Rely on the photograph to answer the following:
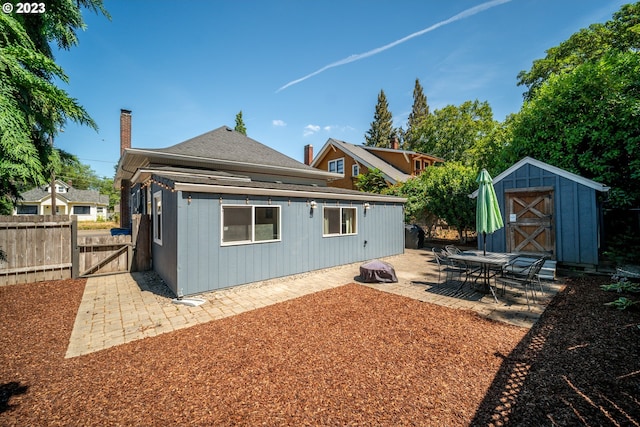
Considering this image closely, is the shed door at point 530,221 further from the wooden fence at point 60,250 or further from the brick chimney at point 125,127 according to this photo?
the brick chimney at point 125,127

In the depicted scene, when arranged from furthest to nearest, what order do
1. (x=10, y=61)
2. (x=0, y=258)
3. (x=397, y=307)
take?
(x=0, y=258), (x=397, y=307), (x=10, y=61)

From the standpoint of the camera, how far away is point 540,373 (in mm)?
3035

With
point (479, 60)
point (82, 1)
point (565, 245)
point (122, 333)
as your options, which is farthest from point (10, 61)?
point (479, 60)

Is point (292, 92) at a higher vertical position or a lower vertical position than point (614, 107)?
higher

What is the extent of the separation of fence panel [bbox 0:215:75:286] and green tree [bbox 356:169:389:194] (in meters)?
15.8

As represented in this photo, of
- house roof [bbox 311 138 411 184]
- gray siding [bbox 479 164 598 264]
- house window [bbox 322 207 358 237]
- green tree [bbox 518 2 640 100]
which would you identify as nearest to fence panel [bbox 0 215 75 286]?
house window [bbox 322 207 358 237]

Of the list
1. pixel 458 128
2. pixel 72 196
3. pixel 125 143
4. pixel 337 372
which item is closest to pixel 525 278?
pixel 337 372

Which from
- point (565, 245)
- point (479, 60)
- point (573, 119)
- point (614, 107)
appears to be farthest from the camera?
point (479, 60)

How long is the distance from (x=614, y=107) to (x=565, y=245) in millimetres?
5106

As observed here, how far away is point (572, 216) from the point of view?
25.9 ft

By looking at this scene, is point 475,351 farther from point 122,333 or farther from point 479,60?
point 479,60

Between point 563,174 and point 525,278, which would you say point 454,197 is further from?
point 525,278

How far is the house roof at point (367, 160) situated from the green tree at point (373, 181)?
405 millimetres

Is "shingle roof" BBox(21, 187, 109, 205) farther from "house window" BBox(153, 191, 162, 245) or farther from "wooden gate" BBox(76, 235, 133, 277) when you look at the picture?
"house window" BBox(153, 191, 162, 245)
